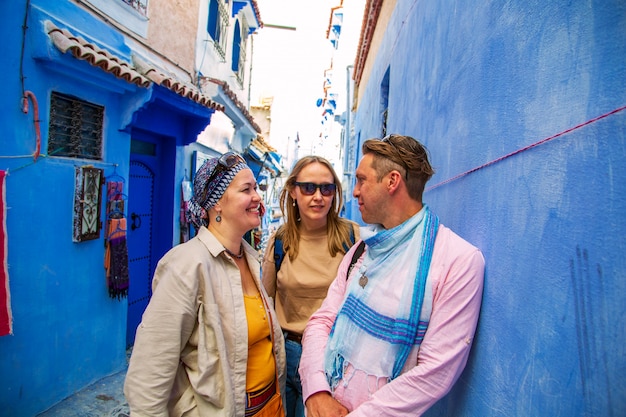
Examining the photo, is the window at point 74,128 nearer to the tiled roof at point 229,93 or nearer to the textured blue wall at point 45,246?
the textured blue wall at point 45,246

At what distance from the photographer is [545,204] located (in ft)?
3.20

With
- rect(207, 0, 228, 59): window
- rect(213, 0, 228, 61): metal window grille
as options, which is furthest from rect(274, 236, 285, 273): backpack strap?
rect(213, 0, 228, 61): metal window grille

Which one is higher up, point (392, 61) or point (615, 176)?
point (392, 61)

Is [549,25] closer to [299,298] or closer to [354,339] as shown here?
[354,339]

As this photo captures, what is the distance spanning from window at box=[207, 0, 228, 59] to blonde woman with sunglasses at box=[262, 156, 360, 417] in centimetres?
633

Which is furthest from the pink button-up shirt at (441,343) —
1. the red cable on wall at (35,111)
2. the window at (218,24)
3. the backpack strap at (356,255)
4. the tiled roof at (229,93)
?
the window at (218,24)

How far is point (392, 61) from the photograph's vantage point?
462cm

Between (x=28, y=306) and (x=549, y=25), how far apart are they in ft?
13.7

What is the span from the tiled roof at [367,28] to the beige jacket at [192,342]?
6088 millimetres

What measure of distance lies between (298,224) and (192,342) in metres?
1.05

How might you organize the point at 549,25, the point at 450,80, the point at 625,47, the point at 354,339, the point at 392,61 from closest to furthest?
the point at 625,47 < the point at 549,25 < the point at 354,339 < the point at 450,80 < the point at 392,61

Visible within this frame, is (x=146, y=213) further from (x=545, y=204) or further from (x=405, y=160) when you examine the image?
(x=545, y=204)

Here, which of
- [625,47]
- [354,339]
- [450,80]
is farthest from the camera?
[450,80]

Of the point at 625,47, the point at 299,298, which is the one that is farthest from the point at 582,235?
the point at 299,298
